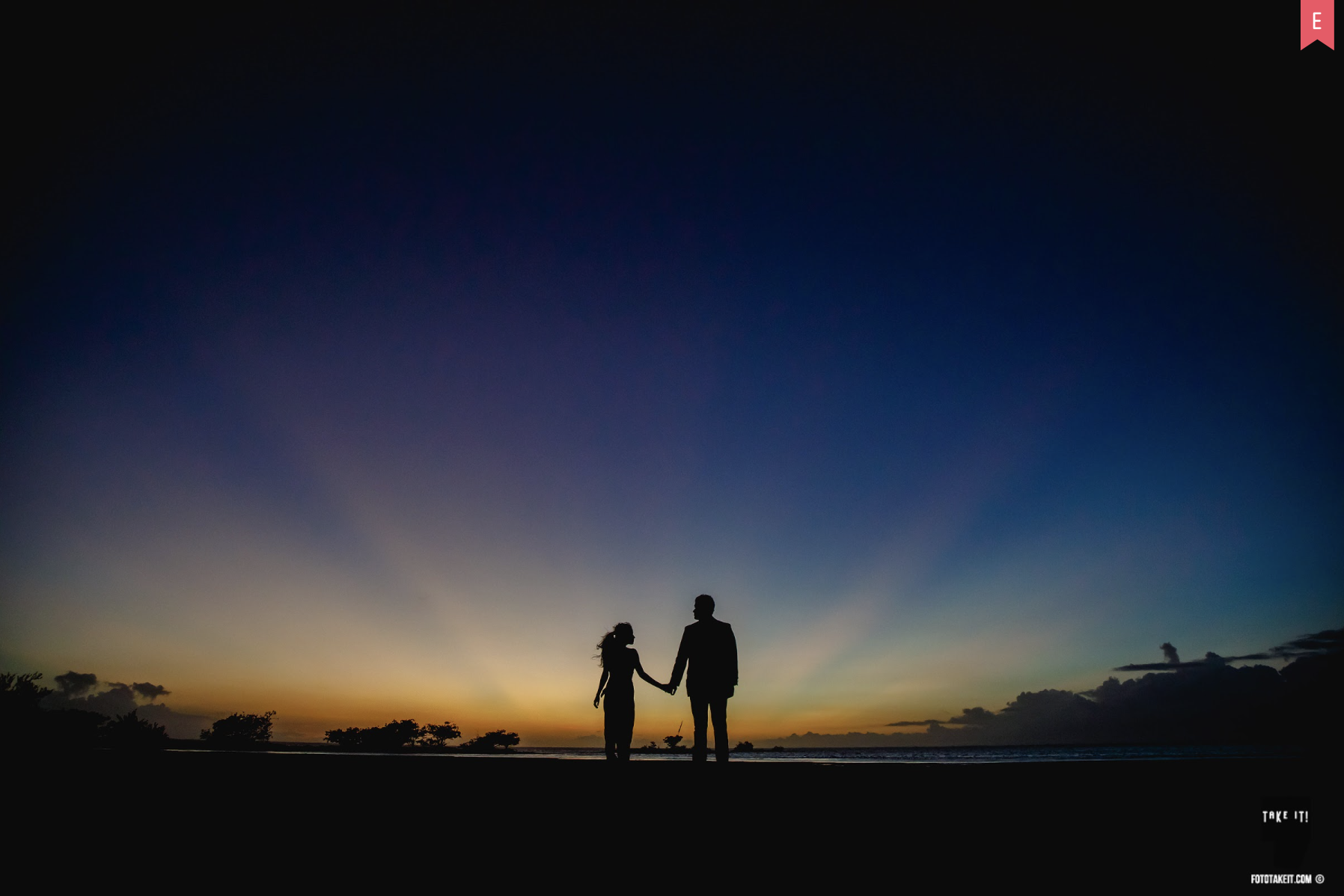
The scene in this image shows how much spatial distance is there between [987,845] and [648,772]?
6198mm

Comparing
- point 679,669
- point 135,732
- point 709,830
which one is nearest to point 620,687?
point 679,669

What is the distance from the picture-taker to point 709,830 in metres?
4.22

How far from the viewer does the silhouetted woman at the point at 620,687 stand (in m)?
10.9

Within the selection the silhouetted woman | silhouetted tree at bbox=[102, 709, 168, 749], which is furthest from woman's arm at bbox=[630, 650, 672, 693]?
silhouetted tree at bbox=[102, 709, 168, 749]

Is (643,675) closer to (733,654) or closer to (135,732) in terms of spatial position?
(733,654)

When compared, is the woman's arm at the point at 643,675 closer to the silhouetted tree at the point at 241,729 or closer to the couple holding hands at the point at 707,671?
the couple holding hands at the point at 707,671

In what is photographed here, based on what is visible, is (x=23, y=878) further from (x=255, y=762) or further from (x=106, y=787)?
(x=255, y=762)

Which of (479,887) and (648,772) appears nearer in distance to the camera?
(479,887)

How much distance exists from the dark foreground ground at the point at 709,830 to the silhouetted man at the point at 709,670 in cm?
142

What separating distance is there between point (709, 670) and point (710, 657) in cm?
17

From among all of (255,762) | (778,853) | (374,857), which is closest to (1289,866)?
(778,853)

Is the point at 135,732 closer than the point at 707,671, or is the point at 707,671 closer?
the point at 707,671

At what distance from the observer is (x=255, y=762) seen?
10695 mm

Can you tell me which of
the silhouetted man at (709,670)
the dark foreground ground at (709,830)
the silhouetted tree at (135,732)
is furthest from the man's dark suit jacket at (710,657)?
the silhouetted tree at (135,732)
